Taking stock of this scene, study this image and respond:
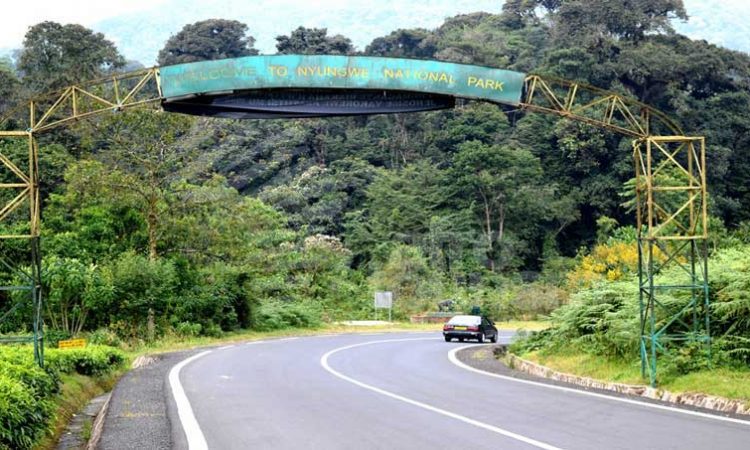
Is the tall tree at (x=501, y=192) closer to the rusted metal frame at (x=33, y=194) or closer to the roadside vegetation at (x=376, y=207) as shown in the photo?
the roadside vegetation at (x=376, y=207)

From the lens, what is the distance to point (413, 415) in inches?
507

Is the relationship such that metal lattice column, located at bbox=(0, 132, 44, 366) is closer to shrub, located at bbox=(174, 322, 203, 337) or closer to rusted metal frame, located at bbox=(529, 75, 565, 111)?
shrub, located at bbox=(174, 322, 203, 337)

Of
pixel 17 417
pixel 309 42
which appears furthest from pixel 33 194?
pixel 309 42

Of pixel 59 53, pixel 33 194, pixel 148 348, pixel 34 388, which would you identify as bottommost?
pixel 148 348

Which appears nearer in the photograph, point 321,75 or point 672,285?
point 672,285

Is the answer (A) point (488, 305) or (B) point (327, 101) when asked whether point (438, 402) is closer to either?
(B) point (327, 101)

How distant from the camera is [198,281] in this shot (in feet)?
124

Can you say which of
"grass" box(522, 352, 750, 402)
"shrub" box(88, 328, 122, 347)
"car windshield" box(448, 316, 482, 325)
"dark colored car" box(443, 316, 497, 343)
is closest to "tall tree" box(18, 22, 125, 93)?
"shrub" box(88, 328, 122, 347)

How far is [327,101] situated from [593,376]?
7.81 meters

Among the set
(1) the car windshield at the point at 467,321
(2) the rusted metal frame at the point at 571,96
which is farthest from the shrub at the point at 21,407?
(1) the car windshield at the point at 467,321

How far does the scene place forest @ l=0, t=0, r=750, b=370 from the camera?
34.9 m

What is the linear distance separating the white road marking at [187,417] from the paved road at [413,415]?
0.10m

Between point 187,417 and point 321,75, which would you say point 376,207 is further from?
point 187,417

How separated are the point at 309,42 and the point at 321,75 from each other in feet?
229
